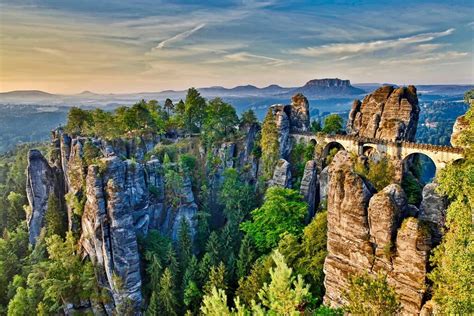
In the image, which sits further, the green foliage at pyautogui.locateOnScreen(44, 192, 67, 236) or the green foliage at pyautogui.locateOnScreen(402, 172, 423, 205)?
the green foliage at pyautogui.locateOnScreen(44, 192, 67, 236)

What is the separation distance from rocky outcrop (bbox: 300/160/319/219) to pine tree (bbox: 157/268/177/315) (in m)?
18.6

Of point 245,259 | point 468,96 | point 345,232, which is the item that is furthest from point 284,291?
point 245,259

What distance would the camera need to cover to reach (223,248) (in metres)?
41.1

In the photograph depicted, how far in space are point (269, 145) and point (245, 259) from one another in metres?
19.0

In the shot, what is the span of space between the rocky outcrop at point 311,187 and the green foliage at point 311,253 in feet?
32.5

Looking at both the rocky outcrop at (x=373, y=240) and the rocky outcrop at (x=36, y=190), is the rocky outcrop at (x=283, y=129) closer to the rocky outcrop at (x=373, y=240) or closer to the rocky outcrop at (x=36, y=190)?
the rocky outcrop at (x=373, y=240)

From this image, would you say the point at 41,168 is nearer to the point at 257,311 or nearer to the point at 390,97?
the point at 257,311

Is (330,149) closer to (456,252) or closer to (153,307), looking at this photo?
(153,307)

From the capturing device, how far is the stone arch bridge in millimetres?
40844

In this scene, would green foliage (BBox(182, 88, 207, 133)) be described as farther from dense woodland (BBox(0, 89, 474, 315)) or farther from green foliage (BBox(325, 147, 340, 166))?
green foliage (BBox(325, 147, 340, 166))

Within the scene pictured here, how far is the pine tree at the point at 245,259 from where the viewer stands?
36.2 metres

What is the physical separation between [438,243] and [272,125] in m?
32.2

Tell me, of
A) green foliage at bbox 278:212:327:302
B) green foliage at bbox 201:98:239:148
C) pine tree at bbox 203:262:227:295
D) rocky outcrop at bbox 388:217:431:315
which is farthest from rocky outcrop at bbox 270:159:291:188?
rocky outcrop at bbox 388:217:431:315

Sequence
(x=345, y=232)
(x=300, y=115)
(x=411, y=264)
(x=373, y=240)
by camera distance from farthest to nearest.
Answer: (x=300, y=115) → (x=345, y=232) → (x=373, y=240) → (x=411, y=264)
